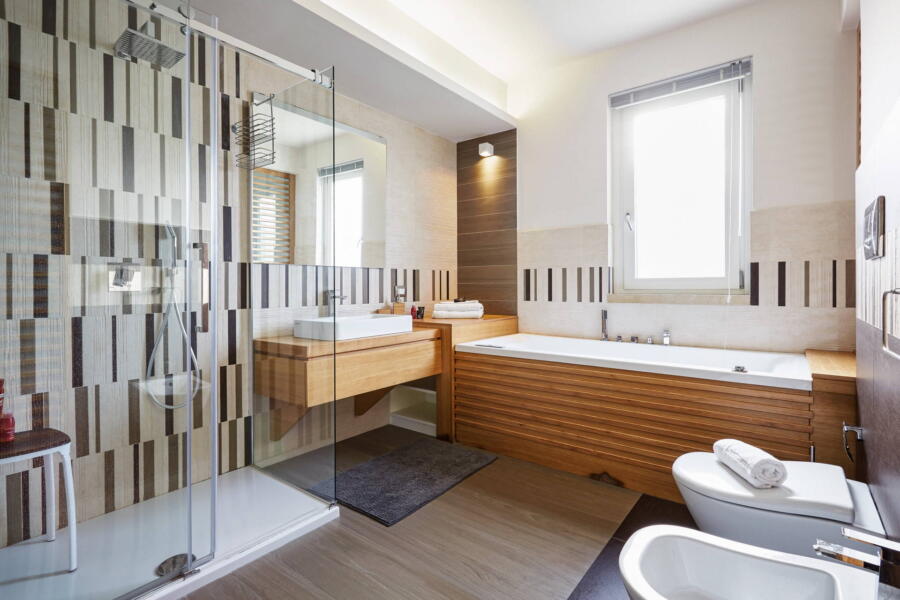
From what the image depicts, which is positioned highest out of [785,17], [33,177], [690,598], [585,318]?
[785,17]

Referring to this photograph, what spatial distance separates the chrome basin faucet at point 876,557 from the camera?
89 centimetres

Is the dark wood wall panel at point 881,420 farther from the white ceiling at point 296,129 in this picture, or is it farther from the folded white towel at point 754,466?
the white ceiling at point 296,129

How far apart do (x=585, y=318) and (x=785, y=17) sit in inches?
85.7

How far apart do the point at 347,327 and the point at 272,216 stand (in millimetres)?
724

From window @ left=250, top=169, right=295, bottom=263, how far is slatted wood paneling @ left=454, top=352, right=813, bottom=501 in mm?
1399

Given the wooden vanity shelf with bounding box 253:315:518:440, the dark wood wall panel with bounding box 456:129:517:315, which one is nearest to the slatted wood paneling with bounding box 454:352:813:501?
the wooden vanity shelf with bounding box 253:315:518:440

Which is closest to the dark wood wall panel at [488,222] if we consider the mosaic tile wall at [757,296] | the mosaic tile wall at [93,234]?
the mosaic tile wall at [757,296]

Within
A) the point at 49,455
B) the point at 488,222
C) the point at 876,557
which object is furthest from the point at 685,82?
the point at 49,455

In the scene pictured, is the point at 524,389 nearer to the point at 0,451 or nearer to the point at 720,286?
the point at 720,286

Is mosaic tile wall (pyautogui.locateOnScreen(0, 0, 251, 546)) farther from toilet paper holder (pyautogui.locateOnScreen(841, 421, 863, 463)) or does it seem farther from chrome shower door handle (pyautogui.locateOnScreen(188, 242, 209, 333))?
toilet paper holder (pyautogui.locateOnScreen(841, 421, 863, 463))

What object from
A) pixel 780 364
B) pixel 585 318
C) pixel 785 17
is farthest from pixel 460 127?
pixel 780 364

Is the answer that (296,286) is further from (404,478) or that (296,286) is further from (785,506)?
(785,506)

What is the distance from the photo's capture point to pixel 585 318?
11.4 feet

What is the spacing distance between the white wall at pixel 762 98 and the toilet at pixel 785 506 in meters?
1.79
